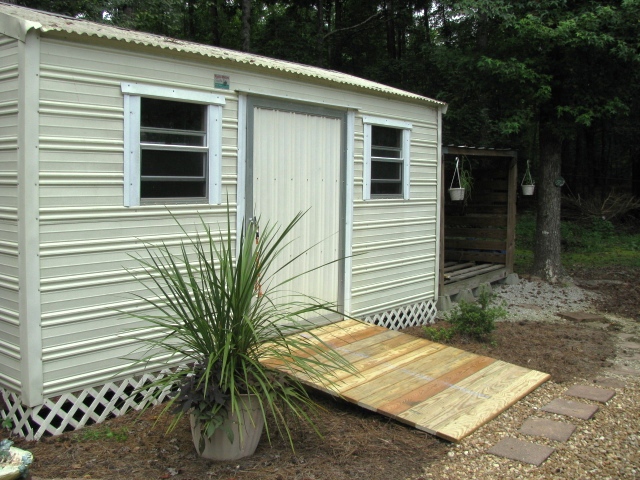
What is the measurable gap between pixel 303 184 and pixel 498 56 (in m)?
6.04

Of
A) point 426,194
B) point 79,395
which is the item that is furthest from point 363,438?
point 426,194

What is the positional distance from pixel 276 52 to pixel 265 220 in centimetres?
1324

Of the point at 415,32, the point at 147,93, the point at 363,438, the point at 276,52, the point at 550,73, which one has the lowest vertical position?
the point at 363,438

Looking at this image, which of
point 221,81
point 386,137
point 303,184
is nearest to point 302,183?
point 303,184

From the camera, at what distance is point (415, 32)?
21.1 m

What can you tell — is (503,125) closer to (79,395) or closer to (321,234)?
(321,234)

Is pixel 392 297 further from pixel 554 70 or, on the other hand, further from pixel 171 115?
pixel 554 70

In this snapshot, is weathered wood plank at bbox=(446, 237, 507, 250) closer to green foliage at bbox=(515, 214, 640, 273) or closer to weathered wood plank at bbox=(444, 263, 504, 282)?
weathered wood plank at bbox=(444, 263, 504, 282)

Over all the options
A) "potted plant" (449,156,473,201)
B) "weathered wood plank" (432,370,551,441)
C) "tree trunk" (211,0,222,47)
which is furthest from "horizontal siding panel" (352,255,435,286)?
"tree trunk" (211,0,222,47)

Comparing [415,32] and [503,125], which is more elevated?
[415,32]

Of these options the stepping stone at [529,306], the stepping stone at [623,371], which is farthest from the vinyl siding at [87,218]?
the stepping stone at [529,306]

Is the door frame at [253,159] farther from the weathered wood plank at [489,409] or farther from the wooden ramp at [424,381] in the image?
the weathered wood plank at [489,409]

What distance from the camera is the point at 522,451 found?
379cm

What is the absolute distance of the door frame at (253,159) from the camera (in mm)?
5055
